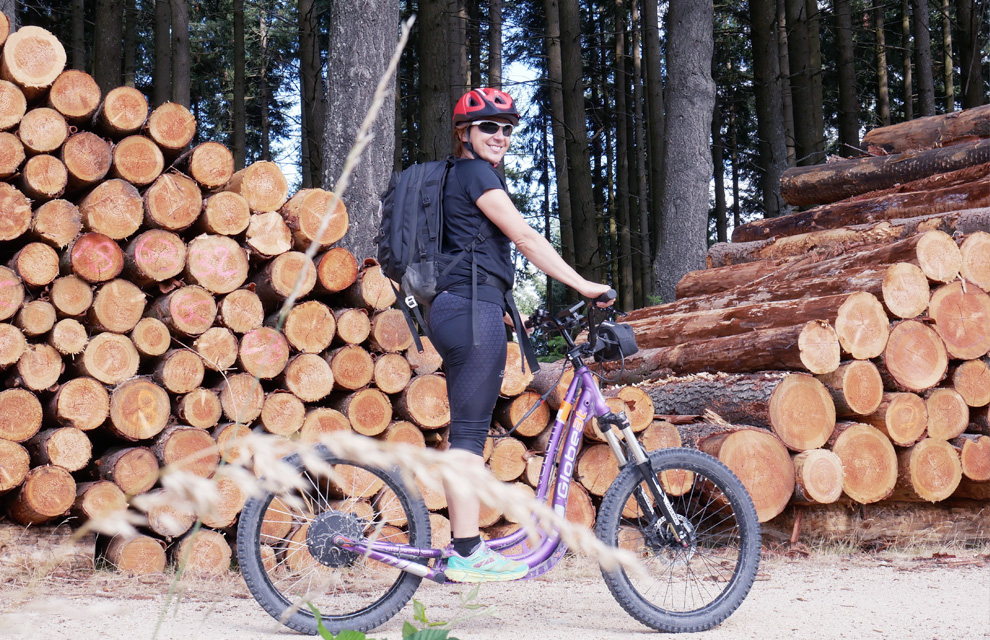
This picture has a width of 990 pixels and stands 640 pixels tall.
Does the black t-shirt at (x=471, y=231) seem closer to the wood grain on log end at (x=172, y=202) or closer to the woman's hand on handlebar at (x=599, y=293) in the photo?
the woman's hand on handlebar at (x=599, y=293)

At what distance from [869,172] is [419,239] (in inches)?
255

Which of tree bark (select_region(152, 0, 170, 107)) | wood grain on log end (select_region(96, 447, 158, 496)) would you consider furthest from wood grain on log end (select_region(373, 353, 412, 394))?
tree bark (select_region(152, 0, 170, 107))

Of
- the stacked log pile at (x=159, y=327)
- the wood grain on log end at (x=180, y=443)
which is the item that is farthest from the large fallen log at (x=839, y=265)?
the wood grain on log end at (x=180, y=443)

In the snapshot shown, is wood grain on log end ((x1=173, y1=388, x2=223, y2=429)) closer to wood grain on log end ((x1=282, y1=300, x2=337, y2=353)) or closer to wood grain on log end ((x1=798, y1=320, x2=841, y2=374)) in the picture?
wood grain on log end ((x1=282, y1=300, x2=337, y2=353))

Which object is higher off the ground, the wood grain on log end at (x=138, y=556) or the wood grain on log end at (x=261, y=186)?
the wood grain on log end at (x=261, y=186)

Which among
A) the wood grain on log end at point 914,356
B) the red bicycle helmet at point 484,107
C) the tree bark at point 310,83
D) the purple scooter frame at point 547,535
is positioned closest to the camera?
the purple scooter frame at point 547,535

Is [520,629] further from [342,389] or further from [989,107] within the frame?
[989,107]

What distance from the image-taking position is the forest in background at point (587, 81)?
388 inches

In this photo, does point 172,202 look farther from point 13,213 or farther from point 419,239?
point 419,239

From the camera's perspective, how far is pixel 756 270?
7.36 metres

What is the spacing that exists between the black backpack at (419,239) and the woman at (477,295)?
32mm

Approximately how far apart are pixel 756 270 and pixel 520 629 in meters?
4.65

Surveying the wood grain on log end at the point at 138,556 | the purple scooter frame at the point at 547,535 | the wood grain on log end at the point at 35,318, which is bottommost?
the wood grain on log end at the point at 138,556

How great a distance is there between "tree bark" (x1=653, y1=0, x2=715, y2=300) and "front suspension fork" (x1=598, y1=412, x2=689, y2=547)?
6.32 m
